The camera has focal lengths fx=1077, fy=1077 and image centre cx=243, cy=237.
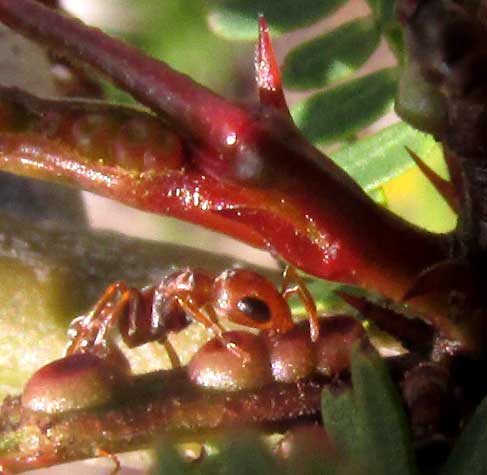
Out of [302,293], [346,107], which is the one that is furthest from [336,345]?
[346,107]

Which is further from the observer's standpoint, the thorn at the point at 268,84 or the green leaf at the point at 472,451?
the thorn at the point at 268,84

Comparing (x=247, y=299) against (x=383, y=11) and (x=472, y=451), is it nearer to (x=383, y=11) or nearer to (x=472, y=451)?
(x=383, y=11)

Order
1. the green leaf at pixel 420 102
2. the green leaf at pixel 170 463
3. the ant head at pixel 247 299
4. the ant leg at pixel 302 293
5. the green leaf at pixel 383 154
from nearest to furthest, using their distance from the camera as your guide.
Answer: the green leaf at pixel 170 463
the green leaf at pixel 420 102
the ant leg at pixel 302 293
the ant head at pixel 247 299
the green leaf at pixel 383 154

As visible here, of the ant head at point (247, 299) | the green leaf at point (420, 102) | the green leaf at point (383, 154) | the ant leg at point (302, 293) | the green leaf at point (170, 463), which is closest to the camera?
the green leaf at point (170, 463)

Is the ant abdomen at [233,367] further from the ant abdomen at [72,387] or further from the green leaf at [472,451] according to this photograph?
the green leaf at [472,451]

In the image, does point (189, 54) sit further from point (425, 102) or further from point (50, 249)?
point (425, 102)

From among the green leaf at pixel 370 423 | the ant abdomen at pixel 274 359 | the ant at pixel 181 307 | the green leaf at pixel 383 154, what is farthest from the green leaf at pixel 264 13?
the green leaf at pixel 370 423
